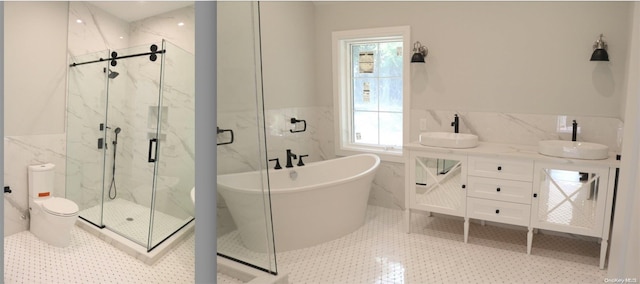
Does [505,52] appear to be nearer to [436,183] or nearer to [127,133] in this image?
[436,183]

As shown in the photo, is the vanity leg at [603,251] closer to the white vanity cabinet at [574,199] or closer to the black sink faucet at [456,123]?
the white vanity cabinet at [574,199]

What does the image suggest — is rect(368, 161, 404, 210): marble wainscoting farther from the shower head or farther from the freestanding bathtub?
the shower head

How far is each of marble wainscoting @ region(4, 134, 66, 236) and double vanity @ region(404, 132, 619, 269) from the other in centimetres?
222

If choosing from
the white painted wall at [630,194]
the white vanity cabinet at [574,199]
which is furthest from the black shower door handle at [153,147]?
the white vanity cabinet at [574,199]

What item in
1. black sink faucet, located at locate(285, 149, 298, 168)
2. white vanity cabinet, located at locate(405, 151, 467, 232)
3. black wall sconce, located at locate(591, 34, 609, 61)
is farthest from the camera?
white vanity cabinet, located at locate(405, 151, 467, 232)

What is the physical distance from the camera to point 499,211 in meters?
2.86

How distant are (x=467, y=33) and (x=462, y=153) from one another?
0.89 m

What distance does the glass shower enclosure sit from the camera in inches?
60.2

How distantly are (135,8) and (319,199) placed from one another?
172cm

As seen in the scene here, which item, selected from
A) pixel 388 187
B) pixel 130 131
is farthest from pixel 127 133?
pixel 388 187

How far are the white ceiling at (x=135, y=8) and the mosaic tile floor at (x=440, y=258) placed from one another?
157 centimetres

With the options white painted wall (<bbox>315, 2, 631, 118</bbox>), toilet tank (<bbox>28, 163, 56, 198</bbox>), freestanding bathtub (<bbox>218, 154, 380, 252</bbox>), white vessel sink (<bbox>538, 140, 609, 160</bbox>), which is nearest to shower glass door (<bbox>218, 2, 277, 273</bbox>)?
freestanding bathtub (<bbox>218, 154, 380, 252</bbox>)

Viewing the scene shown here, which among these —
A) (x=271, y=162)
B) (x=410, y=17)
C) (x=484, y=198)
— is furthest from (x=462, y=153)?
(x=271, y=162)

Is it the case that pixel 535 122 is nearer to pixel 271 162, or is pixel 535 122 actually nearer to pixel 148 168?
pixel 271 162
